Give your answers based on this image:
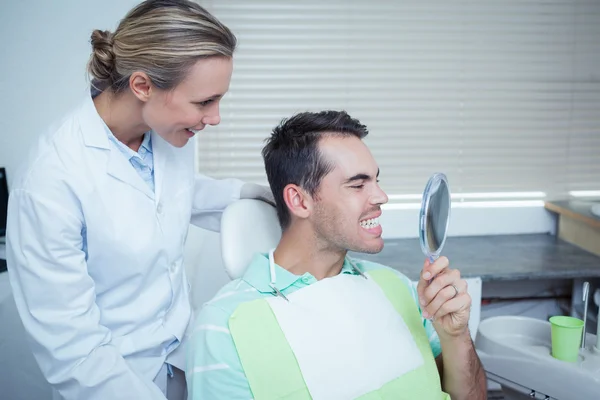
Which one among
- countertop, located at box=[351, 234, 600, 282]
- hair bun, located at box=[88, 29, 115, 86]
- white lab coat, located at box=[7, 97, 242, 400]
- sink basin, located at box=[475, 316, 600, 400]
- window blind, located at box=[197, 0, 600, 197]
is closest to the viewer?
white lab coat, located at box=[7, 97, 242, 400]

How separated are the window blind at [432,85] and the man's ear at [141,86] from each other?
1.21m

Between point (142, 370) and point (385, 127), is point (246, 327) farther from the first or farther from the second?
point (385, 127)

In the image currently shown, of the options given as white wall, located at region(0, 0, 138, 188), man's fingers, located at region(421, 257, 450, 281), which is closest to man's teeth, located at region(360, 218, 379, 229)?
man's fingers, located at region(421, 257, 450, 281)

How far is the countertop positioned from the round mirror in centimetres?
84

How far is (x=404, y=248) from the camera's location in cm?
241

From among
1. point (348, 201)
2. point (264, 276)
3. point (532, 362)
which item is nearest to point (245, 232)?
point (264, 276)

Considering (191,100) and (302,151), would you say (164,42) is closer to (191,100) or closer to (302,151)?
(191,100)

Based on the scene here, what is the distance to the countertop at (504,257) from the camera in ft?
6.75

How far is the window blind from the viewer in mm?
2406

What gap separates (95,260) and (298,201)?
18.5 inches

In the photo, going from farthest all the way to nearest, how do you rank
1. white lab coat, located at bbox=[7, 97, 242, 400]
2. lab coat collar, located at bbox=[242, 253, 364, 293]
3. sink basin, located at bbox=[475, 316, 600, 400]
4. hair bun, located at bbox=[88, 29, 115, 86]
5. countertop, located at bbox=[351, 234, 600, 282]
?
countertop, located at bbox=[351, 234, 600, 282], sink basin, located at bbox=[475, 316, 600, 400], lab coat collar, located at bbox=[242, 253, 364, 293], hair bun, located at bbox=[88, 29, 115, 86], white lab coat, located at bbox=[7, 97, 242, 400]

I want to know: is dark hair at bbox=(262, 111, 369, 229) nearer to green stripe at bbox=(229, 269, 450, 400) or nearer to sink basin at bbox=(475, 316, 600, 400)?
green stripe at bbox=(229, 269, 450, 400)

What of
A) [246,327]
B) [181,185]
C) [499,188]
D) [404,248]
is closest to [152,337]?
[246,327]

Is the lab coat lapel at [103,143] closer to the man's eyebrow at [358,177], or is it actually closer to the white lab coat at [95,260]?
the white lab coat at [95,260]
